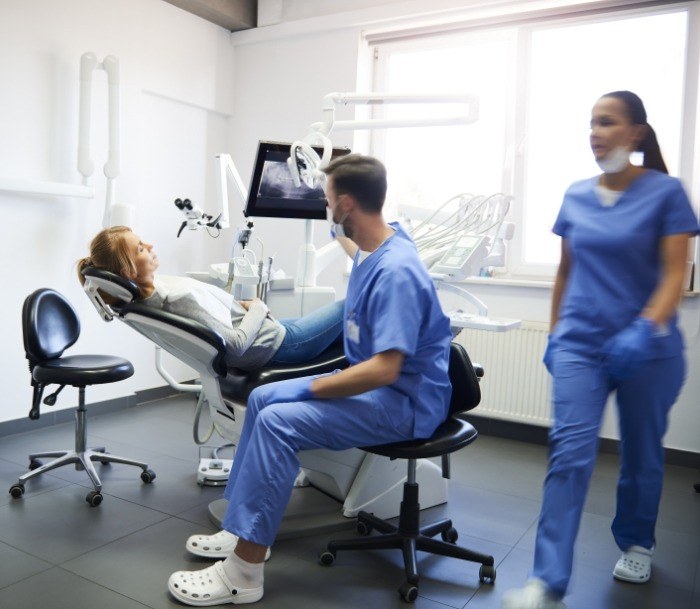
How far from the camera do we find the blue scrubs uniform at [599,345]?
1.48 metres

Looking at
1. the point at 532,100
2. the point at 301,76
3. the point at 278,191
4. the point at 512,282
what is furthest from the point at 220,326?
the point at 301,76

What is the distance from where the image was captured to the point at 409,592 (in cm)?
174

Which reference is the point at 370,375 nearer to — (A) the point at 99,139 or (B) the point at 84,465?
(B) the point at 84,465

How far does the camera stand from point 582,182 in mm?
1771

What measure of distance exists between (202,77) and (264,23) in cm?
53

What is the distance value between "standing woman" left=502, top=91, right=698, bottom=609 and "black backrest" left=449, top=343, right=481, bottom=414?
0.80 ft

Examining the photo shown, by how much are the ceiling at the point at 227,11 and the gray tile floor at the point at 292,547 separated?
2544 mm

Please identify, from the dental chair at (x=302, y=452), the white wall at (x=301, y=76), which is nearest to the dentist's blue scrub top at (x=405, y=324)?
the dental chair at (x=302, y=452)

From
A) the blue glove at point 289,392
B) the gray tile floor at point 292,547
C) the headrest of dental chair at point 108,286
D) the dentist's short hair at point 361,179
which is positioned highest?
the dentist's short hair at point 361,179

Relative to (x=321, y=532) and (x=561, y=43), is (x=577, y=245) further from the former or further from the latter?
(x=561, y=43)

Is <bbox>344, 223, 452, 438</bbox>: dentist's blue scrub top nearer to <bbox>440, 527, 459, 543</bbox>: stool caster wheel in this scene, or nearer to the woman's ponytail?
<bbox>440, 527, 459, 543</bbox>: stool caster wheel

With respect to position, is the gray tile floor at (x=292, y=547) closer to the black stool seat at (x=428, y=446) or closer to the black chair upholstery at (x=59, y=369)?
the black chair upholstery at (x=59, y=369)

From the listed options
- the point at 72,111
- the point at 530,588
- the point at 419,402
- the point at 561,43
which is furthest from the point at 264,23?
the point at 530,588

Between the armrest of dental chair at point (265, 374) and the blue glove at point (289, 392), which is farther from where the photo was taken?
the armrest of dental chair at point (265, 374)
